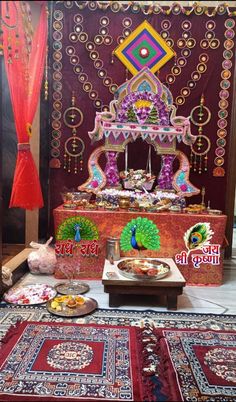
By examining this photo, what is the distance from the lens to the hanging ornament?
4281 mm

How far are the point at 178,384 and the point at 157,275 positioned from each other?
1.00 m

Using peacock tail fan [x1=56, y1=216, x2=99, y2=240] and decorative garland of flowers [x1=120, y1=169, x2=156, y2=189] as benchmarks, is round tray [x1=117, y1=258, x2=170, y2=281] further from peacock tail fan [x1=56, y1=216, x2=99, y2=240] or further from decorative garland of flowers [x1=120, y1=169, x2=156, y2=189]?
decorative garland of flowers [x1=120, y1=169, x2=156, y2=189]

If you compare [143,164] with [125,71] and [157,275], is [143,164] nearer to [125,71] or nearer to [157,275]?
[125,71]

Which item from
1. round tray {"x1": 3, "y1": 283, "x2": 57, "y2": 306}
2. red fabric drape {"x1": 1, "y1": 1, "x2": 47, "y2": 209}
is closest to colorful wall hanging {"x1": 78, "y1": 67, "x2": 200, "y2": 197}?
red fabric drape {"x1": 1, "y1": 1, "x2": 47, "y2": 209}

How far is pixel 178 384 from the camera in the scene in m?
1.75

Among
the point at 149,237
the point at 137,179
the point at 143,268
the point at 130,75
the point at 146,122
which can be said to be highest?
the point at 130,75

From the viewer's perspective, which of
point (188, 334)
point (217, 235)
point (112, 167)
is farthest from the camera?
point (112, 167)

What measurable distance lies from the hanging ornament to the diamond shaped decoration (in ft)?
2.39

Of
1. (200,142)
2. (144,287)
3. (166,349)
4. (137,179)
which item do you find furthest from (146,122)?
(166,349)

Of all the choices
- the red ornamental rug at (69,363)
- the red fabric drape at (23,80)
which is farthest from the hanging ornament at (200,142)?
the red ornamental rug at (69,363)

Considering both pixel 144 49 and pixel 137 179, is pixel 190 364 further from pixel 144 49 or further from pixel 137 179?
pixel 144 49

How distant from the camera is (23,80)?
236 cm

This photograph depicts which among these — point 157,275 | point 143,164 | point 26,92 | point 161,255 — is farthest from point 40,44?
point 143,164

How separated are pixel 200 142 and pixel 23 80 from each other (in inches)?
103
